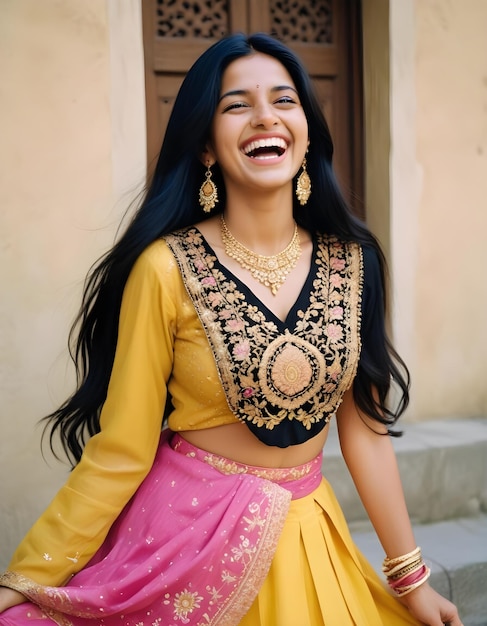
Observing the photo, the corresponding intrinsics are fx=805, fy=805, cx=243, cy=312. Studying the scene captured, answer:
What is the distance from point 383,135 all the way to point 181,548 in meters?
2.86

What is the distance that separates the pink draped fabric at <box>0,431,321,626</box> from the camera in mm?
1605

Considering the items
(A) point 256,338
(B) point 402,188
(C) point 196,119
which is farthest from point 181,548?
(B) point 402,188

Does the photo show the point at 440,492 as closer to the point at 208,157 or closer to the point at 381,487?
the point at 381,487

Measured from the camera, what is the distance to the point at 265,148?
1.76 metres

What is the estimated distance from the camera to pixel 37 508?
346 cm

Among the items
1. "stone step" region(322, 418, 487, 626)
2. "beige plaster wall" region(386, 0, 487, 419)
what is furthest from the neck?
"beige plaster wall" region(386, 0, 487, 419)

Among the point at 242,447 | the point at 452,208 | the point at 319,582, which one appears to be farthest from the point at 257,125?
the point at 452,208

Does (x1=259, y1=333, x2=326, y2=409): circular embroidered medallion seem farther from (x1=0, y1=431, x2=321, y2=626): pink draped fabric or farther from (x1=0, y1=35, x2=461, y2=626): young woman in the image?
(x1=0, y1=431, x2=321, y2=626): pink draped fabric

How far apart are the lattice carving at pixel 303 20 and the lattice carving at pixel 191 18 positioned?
0.94ft

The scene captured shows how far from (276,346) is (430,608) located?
0.69m

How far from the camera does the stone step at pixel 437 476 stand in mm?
3625

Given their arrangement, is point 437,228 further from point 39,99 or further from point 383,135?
point 39,99

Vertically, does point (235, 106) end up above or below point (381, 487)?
→ above

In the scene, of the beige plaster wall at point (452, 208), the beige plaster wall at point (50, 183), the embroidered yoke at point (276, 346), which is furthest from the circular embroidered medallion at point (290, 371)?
the beige plaster wall at point (452, 208)
